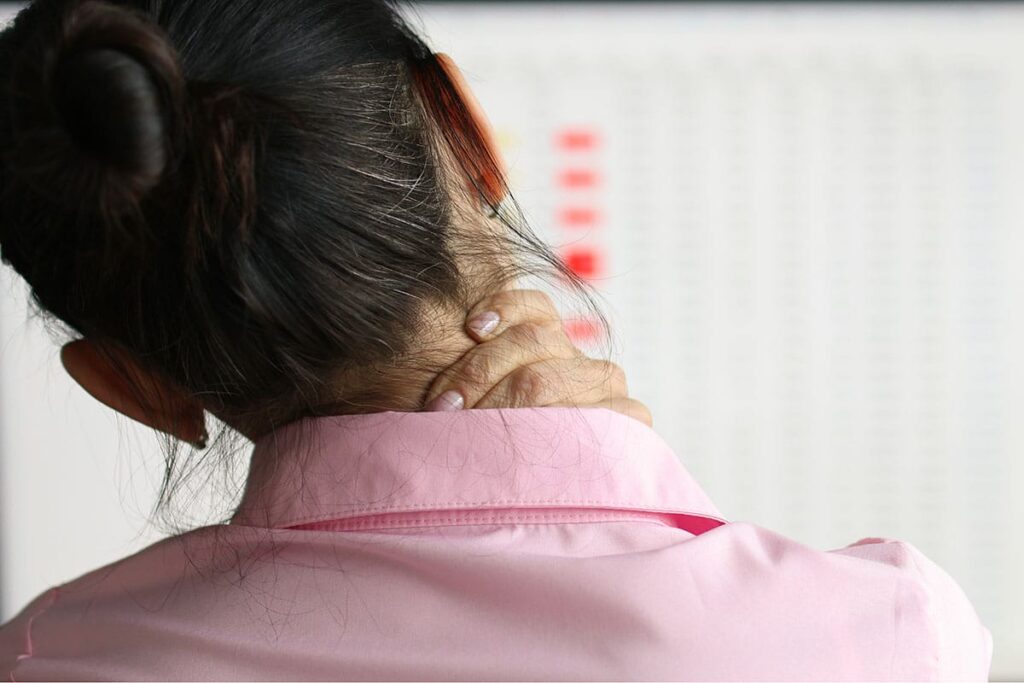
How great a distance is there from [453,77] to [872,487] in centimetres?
86

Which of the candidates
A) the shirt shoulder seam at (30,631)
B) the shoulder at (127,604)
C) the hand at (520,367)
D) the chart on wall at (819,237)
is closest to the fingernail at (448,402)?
the hand at (520,367)

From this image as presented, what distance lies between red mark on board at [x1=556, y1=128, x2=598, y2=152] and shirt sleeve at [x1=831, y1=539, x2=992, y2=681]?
766mm

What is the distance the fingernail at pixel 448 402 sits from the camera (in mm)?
475

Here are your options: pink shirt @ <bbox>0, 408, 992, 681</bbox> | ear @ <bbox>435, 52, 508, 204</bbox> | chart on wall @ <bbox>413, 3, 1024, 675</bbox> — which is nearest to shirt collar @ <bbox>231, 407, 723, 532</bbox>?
pink shirt @ <bbox>0, 408, 992, 681</bbox>

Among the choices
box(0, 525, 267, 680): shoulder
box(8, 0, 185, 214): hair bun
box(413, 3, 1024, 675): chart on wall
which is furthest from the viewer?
box(413, 3, 1024, 675): chart on wall

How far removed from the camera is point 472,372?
48 cm

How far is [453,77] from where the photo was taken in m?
0.48

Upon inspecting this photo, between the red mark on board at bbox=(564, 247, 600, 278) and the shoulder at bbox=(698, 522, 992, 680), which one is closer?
the shoulder at bbox=(698, 522, 992, 680)

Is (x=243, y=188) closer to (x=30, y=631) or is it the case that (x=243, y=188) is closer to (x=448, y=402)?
(x=448, y=402)

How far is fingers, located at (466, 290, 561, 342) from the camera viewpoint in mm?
489

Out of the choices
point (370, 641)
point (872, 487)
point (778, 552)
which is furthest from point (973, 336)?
point (370, 641)

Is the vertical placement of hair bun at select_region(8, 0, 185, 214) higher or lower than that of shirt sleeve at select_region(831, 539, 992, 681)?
higher

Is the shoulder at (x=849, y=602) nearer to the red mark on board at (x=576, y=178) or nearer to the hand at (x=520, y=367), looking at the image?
the hand at (x=520, y=367)

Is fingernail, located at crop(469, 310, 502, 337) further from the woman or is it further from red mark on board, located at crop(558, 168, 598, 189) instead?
red mark on board, located at crop(558, 168, 598, 189)
